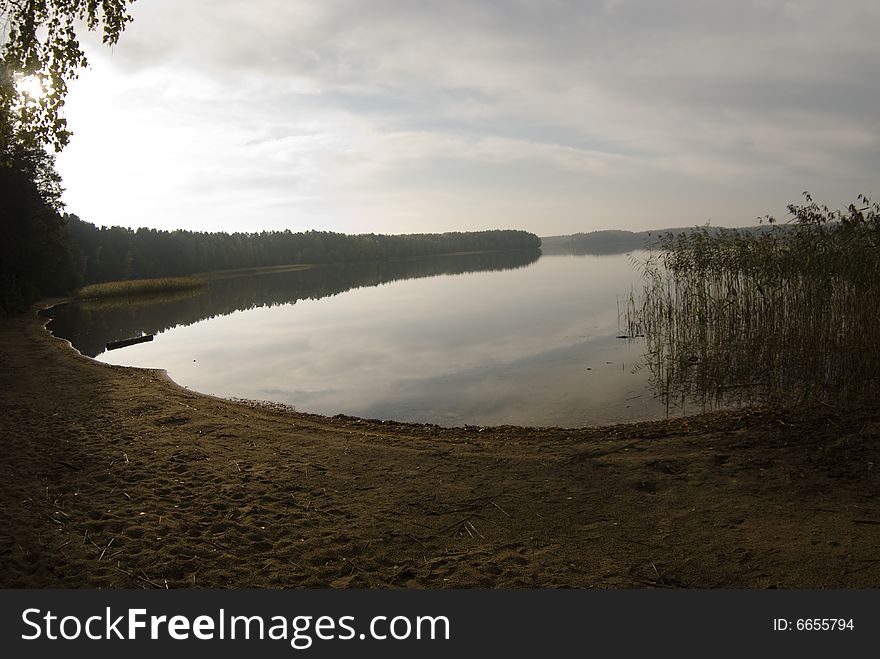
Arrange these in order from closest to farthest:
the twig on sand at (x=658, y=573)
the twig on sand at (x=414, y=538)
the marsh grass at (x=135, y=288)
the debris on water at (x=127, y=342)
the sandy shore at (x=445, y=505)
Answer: the twig on sand at (x=658, y=573) < the sandy shore at (x=445, y=505) < the twig on sand at (x=414, y=538) < the debris on water at (x=127, y=342) < the marsh grass at (x=135, y=288)

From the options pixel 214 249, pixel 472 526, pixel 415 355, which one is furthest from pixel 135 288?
pixel 472 526

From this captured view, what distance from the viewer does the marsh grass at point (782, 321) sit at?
988 centimetres

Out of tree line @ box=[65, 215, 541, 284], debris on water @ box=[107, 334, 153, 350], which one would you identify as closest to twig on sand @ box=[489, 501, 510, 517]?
debris on water @ box=[107, 334, 153, 350]

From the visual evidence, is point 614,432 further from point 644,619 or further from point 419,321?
point 419,321

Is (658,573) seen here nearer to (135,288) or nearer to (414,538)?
(414,538)

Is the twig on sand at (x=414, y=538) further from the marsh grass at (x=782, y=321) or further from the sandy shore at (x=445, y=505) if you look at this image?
the marsh grass at (x=782, y=321)

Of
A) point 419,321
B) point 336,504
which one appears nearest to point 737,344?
point 336,504

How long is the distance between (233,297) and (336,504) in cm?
4122

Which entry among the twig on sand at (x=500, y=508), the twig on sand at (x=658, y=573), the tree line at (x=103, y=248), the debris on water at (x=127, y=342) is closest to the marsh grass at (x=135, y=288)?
the tree line at (x=103, y=248)

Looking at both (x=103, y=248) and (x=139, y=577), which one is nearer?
(x=139, y=577)

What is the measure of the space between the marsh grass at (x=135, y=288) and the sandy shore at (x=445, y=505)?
4361 centimetres

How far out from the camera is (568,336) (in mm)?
18328

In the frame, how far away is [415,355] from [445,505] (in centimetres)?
1113

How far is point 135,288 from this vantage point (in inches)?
1941
